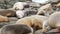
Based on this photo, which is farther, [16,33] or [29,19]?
[29,19]

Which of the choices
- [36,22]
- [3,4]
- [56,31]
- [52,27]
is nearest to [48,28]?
[52,27]

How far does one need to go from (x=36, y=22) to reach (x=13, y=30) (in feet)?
3.69

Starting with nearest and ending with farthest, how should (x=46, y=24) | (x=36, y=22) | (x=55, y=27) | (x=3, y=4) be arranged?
(x=55, y=27), (x=46, y=24), (x=36, y=22), (x=3, y=4)

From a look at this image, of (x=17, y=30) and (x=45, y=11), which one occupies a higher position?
(x=17, y=30)

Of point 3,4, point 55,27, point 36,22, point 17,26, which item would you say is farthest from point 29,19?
point 3,4

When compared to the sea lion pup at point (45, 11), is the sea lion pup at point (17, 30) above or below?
above

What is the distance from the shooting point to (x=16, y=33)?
7.02ft

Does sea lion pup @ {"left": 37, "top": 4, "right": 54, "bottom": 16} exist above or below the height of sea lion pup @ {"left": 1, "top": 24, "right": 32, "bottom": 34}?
below

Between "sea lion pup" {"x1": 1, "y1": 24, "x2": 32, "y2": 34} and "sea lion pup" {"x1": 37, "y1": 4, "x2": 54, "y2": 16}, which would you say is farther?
"sea lion pup" {"x1": 37, "y1": 4, "x2": 54, "y2": 16}

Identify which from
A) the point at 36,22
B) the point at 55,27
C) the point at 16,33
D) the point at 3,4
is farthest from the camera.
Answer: the point at 3,4

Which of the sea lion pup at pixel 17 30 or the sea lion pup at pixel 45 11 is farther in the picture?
the sea lion pup at pixel 45 11

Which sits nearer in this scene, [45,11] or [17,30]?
[17,30]

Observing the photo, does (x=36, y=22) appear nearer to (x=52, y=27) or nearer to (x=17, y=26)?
(x=52, y=27)

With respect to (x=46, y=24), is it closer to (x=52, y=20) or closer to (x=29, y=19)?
(x=52, y=20)
